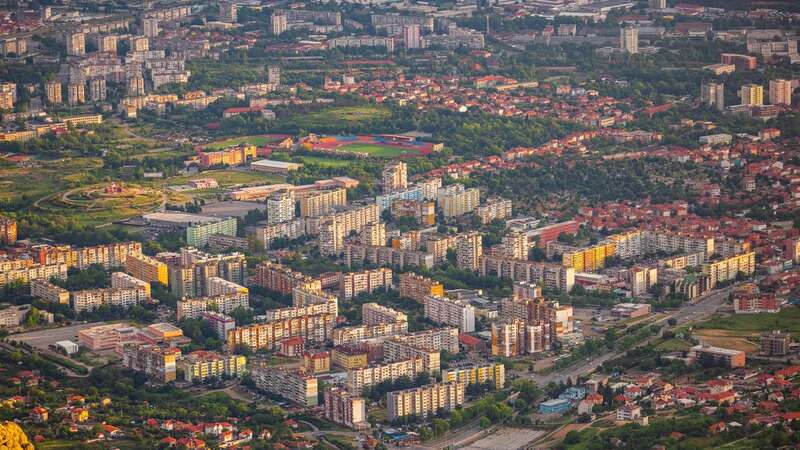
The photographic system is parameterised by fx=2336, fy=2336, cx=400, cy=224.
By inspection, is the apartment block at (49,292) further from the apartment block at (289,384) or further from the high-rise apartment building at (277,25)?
the high-rise apartment building at (277,25)

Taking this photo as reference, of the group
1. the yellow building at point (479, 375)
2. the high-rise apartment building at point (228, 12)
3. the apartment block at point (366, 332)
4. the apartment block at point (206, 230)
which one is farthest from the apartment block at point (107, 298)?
the high-rise apartment building at point (228, 12)

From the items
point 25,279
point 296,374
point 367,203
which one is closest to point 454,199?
point 367,203

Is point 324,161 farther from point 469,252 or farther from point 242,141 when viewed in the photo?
point 469,252

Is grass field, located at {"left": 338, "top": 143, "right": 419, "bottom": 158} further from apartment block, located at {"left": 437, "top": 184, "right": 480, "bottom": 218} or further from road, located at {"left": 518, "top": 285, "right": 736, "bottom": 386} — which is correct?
road, located at {"left": 518, "top": 285, "right": 736, "bottom": 386}

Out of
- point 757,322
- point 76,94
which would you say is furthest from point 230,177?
point 757,322

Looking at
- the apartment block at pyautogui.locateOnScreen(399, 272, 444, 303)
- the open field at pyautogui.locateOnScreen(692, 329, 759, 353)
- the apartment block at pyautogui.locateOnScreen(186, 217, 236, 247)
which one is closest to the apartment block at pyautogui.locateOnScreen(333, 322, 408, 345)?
the apartment block at pyautogui.locateOnScreen(399, 272, 444, 303)

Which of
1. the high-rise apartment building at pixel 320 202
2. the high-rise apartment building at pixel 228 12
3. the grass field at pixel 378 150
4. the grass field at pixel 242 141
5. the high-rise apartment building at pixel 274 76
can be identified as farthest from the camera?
the high-rise apartment building at pixel 228 12
